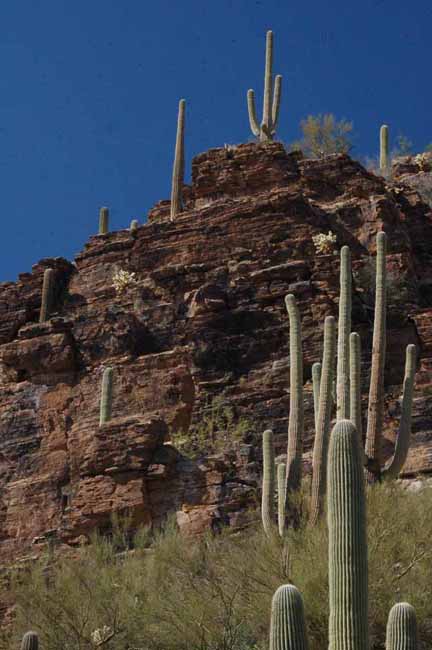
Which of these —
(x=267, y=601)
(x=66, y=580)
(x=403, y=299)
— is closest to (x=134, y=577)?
(x=66, y=580)

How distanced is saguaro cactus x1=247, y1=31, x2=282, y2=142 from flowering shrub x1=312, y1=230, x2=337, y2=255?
4.19m

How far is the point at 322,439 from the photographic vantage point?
60.6ft

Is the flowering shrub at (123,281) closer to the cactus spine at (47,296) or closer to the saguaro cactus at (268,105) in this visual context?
the cactus spine at (47,296)

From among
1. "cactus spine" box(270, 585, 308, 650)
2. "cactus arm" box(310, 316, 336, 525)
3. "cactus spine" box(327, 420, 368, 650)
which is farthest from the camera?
"cactus arm" box(310, 316, 336, 525)

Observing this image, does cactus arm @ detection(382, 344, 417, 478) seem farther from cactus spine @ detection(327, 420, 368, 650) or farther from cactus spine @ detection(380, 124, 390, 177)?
cactus spine @ detection(380, 124, 390, 177)

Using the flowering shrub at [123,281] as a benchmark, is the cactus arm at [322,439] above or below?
below

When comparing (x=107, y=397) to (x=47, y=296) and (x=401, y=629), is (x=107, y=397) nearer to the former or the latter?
(x=47, y=296)

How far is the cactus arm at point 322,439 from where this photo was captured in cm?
1822

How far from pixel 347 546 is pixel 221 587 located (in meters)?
6.08

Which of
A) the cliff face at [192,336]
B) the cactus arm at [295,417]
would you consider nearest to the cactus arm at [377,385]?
the cactus arm at [295,417]

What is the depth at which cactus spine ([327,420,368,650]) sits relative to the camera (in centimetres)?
1137

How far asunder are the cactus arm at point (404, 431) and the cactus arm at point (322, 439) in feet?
3.21

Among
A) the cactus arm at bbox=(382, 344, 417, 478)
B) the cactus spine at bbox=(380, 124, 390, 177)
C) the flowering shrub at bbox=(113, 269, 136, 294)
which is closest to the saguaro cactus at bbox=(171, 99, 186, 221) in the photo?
the flowering shrub at bbox=(113, 269, 136, 294)

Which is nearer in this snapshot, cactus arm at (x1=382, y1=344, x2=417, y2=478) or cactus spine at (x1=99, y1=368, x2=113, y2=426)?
cactus arm at (x1=382, y1=344, x2=417, y2=478)
